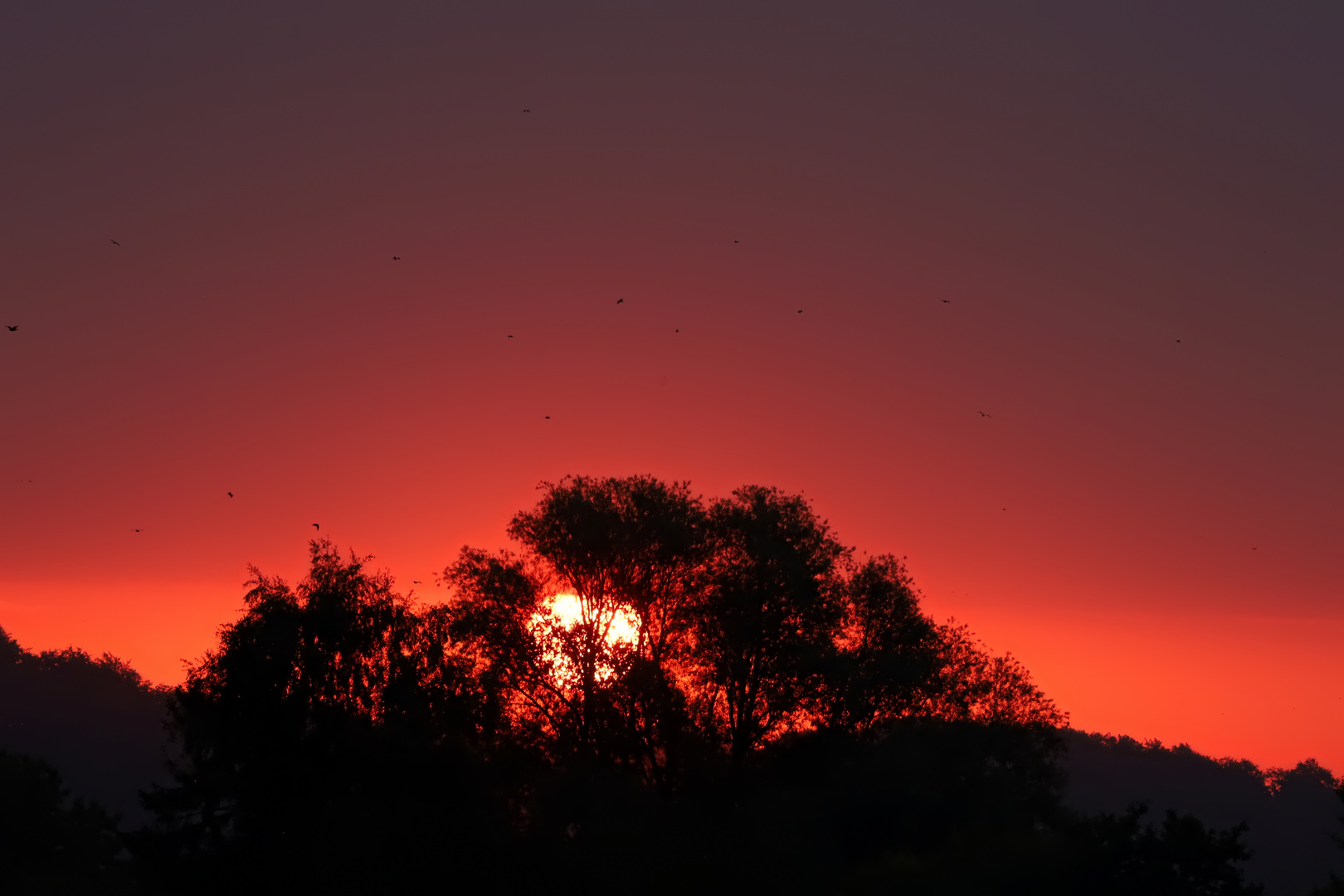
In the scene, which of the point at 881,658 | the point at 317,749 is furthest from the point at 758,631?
the point at 317,749

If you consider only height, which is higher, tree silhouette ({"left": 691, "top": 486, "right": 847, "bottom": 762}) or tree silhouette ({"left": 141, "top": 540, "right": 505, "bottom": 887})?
tree silhouette ({"left": 691, "top": 486, "right": 847, "bottom": 762})

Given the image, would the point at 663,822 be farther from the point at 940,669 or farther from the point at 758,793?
the point at 940,669

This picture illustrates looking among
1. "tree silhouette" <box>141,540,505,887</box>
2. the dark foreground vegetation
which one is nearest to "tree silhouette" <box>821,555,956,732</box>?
the dark foreground vegetation

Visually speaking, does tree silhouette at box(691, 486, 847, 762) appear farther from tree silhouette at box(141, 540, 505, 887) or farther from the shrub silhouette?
tree silhouette at box(141, 540, 505, 887)

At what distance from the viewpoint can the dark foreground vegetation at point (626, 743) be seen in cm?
4719

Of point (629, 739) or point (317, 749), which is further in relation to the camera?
point (629, 739)

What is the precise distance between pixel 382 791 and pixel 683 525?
23192 mm

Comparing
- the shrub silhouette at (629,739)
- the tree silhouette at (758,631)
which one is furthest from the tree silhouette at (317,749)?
the tree silhouette at (758,631)

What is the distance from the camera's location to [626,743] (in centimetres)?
5647

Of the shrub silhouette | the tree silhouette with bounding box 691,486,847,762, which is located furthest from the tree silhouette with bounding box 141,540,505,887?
the tree silhouette with bounding box 691,486,847,762

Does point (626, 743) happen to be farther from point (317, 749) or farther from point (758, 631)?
point (317, 749)

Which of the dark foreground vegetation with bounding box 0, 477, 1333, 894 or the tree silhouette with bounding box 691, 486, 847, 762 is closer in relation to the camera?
the dark foreground vegetation with bounding box 0, 477, 1333, 894

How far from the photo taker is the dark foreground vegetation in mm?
47188

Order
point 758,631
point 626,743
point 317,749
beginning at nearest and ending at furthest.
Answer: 1. point 317,749
2. point 626,743
3. point 758,631
